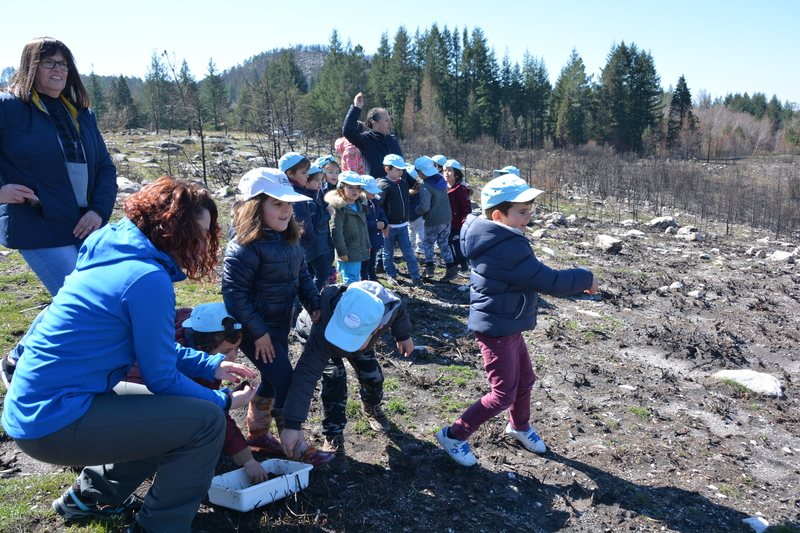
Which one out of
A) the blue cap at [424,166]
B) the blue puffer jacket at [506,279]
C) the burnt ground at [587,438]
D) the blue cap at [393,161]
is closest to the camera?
the burnt ground at [587,438]

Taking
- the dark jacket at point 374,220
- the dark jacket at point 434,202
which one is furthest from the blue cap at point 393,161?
the dark jacket at point 434,202

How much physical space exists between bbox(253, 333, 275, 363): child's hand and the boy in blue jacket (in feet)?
3.91

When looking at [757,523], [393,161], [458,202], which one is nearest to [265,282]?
[757,523]

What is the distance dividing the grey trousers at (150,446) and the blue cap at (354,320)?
743 millimetres

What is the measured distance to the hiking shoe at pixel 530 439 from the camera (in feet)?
11.6

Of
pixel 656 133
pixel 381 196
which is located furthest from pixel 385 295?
pixel 656 133

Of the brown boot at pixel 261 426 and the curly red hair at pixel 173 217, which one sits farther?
the brown boot at pixel 261 426

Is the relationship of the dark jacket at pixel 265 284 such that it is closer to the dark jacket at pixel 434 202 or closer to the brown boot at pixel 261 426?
the brown boot at pixel 261 426

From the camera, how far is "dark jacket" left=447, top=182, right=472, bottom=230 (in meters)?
7.97

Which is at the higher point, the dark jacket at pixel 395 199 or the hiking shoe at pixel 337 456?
the dark jacket at pixel 395 199

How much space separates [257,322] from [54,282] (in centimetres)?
119

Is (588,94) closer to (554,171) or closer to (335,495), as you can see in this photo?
(554,171)

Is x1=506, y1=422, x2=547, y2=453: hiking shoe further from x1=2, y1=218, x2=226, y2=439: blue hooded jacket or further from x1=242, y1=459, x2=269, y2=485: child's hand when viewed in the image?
x1=2, y1=218, x2=226, y2=439: blue hooded jacket

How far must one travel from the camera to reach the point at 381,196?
6738 millimetres
